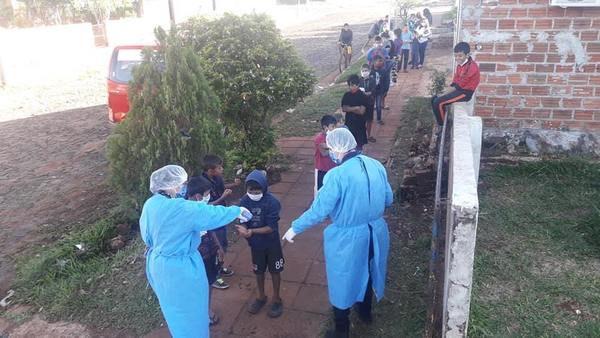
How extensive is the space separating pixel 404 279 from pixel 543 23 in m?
3.41

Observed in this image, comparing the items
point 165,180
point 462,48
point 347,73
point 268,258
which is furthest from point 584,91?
point 347,73

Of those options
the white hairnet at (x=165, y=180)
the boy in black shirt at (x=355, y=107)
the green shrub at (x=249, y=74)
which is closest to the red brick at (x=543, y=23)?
the boy in black shirt at (x=355, y=107)

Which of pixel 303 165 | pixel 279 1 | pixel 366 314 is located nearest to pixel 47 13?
pixel 303 165

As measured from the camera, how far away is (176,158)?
4.99 m

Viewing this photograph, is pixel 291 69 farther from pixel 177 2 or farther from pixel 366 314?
pixel 177 2

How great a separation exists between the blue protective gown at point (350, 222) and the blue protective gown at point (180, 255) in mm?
630

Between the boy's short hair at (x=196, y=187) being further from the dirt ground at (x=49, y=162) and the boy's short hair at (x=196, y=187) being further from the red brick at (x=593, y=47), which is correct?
the red brick at (x=593, y=47)

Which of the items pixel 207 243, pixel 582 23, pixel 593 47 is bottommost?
pixel 207 243

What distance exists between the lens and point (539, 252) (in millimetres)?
4270

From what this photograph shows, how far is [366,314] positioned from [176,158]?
8.13ft

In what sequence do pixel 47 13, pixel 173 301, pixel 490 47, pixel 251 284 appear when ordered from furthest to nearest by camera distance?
pixel 47 13 < pixel 490 47 < pixel 251 284 < pixel 173 301

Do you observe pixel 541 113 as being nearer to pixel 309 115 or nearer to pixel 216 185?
pixel 216 185

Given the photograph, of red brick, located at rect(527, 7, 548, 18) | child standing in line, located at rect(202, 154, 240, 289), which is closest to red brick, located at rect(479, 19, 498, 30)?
red brick, located at rect(527, 7, 548, 18)

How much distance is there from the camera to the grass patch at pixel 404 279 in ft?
12.2
